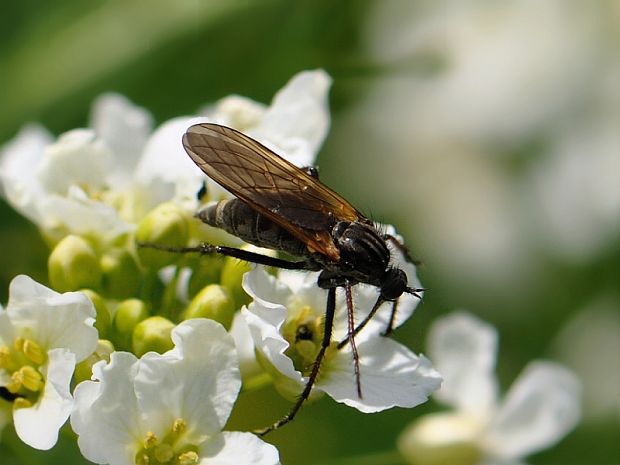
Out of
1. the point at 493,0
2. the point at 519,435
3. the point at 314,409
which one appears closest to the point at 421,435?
the point at 519,435

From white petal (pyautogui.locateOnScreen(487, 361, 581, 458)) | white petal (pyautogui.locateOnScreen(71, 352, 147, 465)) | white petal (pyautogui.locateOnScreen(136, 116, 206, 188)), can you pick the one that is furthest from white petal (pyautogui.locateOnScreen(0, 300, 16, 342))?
white petal (pyautogui.locateOnScreen(487, 361, 581, 458))

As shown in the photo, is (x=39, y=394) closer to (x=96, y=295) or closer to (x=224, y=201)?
(x=96, y=295)

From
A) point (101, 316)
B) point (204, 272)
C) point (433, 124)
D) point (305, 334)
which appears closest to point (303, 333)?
point (305, 334)

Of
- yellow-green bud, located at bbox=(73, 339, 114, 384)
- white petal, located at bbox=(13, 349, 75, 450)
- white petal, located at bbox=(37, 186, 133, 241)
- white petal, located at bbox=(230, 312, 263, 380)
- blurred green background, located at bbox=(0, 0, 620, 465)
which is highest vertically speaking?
blurred green background, located at bbox=(0, 0, 620, 465)

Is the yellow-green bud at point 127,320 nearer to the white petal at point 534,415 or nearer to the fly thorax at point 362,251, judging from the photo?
the fly thorax at point 362,251

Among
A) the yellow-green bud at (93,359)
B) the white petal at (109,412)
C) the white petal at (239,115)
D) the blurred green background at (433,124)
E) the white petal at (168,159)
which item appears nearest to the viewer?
the white petal at (109,412)

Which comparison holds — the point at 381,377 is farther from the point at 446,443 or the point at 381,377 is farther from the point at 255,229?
the point at 446,443

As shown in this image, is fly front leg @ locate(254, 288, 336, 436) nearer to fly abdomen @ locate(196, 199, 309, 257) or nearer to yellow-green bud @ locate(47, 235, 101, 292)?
fly abdomen @ locate(196, 199, 309, 257)

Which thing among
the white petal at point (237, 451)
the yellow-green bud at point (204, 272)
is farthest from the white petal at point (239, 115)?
the white petal at point (237, 451)
